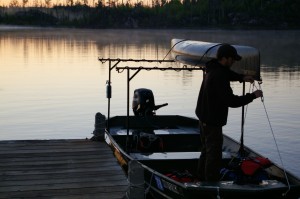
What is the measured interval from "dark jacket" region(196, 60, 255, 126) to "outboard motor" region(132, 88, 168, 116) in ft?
17.3

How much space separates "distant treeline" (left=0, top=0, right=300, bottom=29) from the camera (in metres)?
149

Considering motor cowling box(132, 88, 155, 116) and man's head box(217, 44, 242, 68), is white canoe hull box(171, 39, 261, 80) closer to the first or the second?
man's head box(217, 44, 242, 68)

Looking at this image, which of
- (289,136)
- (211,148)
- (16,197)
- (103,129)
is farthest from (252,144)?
(16,197)

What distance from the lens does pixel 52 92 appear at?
25.8 metres

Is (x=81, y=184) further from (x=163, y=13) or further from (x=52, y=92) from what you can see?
(x=163, y=13)

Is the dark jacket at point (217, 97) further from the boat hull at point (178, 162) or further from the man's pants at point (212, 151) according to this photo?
the boat hull at point (178, 162)

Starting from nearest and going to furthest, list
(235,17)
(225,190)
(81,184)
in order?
(225,190), (81,184), (235,17)

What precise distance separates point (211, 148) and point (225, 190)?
2.26 ft

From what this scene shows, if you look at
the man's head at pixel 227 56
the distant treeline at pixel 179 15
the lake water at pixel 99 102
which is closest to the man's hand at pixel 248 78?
the man's head at pixel 227 56

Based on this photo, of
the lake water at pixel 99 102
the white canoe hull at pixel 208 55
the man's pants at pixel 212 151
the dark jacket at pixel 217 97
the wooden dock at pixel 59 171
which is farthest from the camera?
the lake water at pixel 99 102

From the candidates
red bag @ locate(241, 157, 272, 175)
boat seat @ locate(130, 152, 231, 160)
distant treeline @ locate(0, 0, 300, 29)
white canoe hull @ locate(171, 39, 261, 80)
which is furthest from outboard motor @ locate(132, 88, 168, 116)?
distant treeline @ locate(0, 0, 300, 29)

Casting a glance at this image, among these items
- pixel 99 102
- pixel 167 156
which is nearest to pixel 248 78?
pixel 167 156

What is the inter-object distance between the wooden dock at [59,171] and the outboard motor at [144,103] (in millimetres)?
1948

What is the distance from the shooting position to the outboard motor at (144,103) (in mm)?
13078
